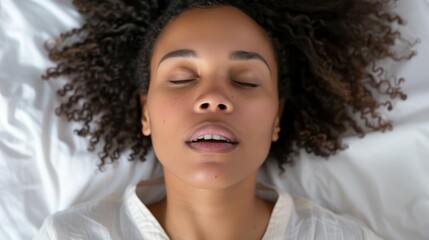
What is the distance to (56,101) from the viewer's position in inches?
59.3

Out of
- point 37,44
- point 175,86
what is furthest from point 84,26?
point 175,86

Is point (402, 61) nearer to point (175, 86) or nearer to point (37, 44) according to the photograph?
point (175, 86)

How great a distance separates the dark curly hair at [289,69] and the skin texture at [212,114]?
103 mm

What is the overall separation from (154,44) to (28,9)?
355mm

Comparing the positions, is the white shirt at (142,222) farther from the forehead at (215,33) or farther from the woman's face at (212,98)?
the forehead at (215,33)

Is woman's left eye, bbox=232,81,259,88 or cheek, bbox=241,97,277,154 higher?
woman's left eye, bbox=232,81,259,88

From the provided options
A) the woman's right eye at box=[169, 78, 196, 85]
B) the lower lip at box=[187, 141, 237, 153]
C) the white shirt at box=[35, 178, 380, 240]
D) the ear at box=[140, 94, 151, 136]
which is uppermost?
the woman's right eye at box=[169, 78, 196, 85]

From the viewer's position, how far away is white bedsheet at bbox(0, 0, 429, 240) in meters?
1.47

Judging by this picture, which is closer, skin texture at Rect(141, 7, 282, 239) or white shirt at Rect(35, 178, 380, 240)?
skin texture at Rect(141, 7, 282, 239)

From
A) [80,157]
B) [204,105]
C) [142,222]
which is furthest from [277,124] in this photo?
[80,157]

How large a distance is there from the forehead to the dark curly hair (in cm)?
7

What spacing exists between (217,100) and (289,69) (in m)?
0.31

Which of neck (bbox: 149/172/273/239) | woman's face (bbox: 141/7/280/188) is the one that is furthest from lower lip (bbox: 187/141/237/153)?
neck (bbox: 149/172/273/239)

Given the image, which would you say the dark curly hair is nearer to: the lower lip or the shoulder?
the shoulder
